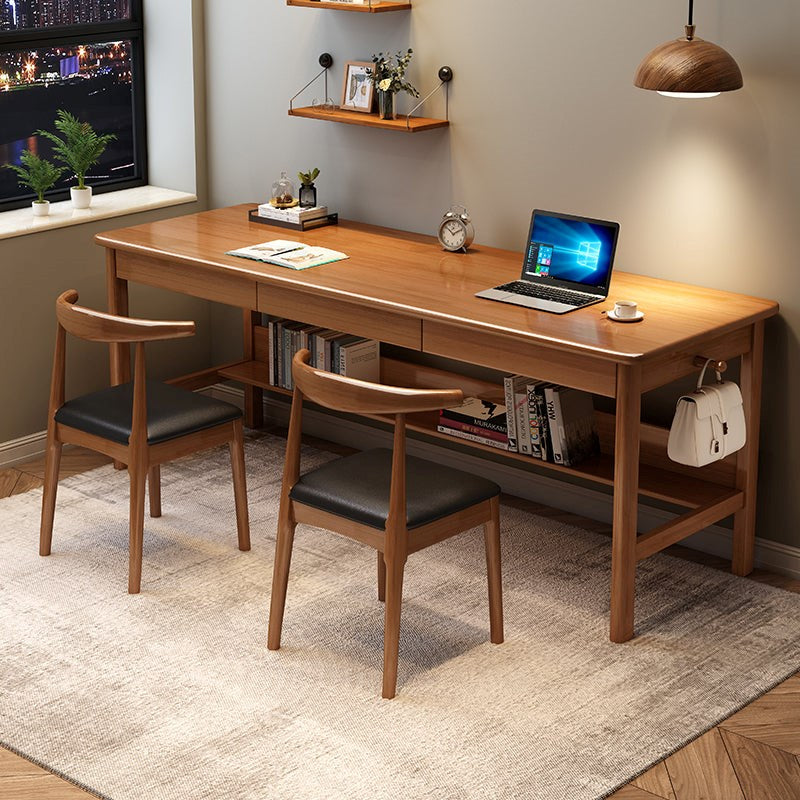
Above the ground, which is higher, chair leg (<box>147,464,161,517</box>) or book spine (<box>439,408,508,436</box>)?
book spine (<box>439,408,508,436</box>)

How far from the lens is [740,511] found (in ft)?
12.3

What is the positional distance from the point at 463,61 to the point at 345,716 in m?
2.12

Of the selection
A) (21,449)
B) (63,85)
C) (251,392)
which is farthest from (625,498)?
(63,85)

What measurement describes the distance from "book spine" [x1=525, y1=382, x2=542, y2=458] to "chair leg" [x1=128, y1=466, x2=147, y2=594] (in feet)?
3.61

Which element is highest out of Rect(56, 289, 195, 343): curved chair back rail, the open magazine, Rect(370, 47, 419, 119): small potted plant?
Rect(370, 47, 419, 119): small potted plant

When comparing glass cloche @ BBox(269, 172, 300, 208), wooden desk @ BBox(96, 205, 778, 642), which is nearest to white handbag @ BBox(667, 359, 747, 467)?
wooden desk @ BBox(96, 205, 778, 642)

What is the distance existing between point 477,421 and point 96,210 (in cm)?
169

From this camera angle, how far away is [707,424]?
3445mm

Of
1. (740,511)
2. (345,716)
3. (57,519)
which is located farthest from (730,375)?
(57,519)

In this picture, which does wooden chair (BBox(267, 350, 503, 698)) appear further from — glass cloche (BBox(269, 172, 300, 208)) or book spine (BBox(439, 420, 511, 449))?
glass cloche (BBox(269, 172, 300, 208))

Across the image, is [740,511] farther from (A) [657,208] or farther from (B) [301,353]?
(B) [301,353]

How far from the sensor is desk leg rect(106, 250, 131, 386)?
14.2 ft

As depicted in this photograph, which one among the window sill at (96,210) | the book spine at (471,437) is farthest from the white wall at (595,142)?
the window sill at (96,210)

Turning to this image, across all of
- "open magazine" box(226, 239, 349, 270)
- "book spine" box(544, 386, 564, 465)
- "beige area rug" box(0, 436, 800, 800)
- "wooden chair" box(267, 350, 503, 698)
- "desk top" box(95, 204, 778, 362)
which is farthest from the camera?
"open magazine" box(226, 239, 349, 270)
